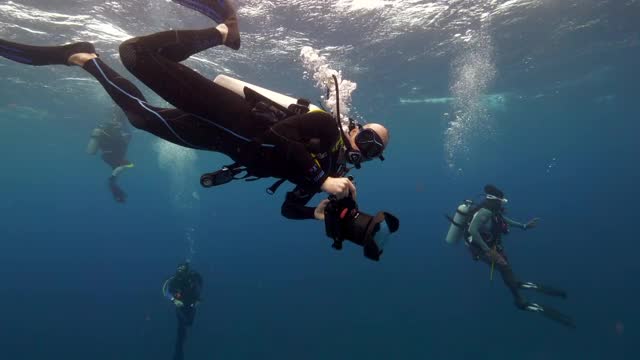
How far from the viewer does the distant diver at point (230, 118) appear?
10.9 feet

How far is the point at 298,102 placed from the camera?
3.73 meters

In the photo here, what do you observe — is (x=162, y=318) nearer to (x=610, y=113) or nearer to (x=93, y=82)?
(x=93, y=82)

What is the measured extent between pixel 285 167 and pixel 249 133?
63cm

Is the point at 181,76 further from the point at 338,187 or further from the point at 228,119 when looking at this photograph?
the point at 338,187

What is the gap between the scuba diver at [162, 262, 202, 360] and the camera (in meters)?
10.8

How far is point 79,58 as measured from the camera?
13.8 feet

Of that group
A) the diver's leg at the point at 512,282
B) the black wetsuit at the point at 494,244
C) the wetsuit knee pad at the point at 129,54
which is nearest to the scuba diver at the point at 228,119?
the wetsuit knee pad at the point at 129,54

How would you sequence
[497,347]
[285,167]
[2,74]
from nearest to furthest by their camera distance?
[285,167] < [497,347] < [2,74]

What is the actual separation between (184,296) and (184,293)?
0.30 ft

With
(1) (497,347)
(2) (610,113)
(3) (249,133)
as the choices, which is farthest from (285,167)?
(2) (610,113)

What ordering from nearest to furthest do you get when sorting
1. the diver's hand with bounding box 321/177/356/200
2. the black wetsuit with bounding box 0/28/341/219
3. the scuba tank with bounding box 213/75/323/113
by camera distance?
the diver's hand with bounding box 321/177/356/200 → the black wetsuit with bounding box 0/28/341/219 → the scuba tank with bounding box 213/75/323/113

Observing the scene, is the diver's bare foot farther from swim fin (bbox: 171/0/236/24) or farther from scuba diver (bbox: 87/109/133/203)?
scuba diver (bbox: 87/109/133/203)

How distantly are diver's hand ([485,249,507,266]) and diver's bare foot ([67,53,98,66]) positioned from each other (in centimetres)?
984

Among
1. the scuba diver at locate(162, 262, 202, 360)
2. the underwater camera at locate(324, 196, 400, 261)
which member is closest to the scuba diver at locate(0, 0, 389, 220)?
the underwater camera at locate(324, 196, 400, 261)
